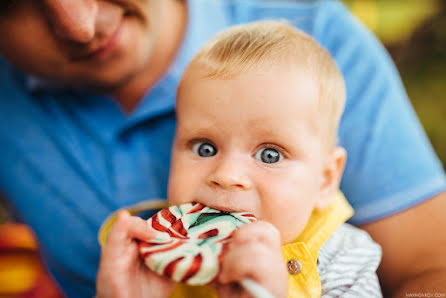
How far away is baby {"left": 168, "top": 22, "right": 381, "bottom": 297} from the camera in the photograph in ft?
2.95

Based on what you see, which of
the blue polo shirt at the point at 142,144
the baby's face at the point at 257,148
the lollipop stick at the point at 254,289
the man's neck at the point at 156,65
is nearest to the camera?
the lollipop stick at the point at 254,289

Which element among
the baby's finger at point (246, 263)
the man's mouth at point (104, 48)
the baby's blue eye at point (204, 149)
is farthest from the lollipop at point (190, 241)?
the man's mouth at point (104, 48)

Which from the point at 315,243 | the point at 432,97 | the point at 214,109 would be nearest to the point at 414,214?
the point at 315,243

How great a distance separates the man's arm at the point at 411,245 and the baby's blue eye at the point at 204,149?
0.54 m

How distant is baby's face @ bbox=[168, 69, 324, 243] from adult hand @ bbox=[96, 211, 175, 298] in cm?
18

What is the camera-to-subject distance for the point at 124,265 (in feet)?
2.56

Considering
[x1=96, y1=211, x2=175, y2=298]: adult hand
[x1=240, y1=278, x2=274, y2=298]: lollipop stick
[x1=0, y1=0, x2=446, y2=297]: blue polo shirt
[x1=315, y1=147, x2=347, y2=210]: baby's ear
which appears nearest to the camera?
[x1=240, y1=278, x2=274, y2=298]: lollipop stick

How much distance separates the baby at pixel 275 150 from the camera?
898 mm

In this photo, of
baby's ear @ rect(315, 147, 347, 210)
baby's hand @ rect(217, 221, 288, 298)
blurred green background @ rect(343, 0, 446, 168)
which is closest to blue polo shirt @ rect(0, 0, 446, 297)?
baby's ear @ rect(315, 147, 347, 210)

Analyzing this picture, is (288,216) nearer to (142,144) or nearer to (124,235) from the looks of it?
(124,235)

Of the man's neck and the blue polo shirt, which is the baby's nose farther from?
the man's neck

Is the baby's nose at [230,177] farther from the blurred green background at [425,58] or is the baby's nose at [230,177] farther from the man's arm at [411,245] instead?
the blurred green background at [425,58]

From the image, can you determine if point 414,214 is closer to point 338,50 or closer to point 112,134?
point 338,50

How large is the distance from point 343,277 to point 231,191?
36 centimetres
